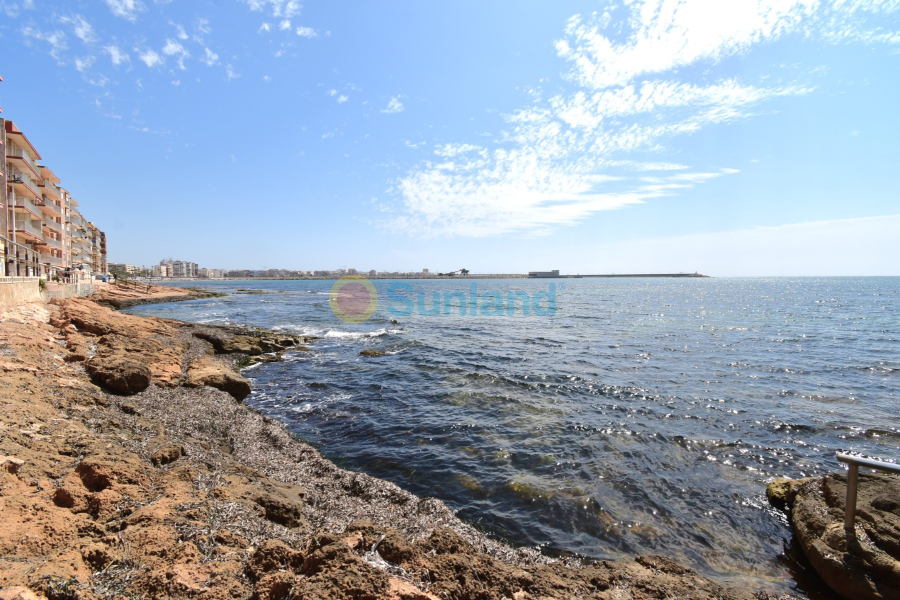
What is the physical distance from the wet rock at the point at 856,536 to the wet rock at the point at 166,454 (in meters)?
9.95

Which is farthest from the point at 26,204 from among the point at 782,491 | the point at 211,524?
the point at 782,491

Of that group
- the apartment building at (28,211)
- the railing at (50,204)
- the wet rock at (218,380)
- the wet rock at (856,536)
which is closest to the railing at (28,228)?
the apartment building at (28,211)

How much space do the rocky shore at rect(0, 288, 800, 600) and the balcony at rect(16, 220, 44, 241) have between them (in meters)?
39.4

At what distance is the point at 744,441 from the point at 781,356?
1441cm

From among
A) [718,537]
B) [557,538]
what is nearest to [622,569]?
[557,538]

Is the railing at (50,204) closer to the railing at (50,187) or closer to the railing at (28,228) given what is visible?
the railing at (50,187)

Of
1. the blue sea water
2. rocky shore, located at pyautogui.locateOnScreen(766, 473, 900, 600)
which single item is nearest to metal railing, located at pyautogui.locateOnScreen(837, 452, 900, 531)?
rocky shore, located at pyautogui.locateOnScreen(766, 473, 900, 600)

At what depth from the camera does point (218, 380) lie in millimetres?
12156

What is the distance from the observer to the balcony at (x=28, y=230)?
114 feet

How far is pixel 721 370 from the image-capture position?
17094mm

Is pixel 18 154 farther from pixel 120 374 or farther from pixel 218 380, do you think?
pixel 120 374

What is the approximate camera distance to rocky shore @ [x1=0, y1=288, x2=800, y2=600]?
10.9 feet

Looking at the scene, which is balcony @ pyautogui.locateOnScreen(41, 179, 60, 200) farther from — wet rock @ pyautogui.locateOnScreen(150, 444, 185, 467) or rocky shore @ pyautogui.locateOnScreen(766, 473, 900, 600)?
rocky shore @ pyautogui.locateOnScreen(766, 473, 900, 600)

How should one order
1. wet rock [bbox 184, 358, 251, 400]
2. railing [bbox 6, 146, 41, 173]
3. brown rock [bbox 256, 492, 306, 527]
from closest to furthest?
1. brown rock [bbox 256, 492, 306, 527]
2. wet rock [bbox 184, 358, 251, 400]
3. railing [bbox 6, 146, 41, 173]
